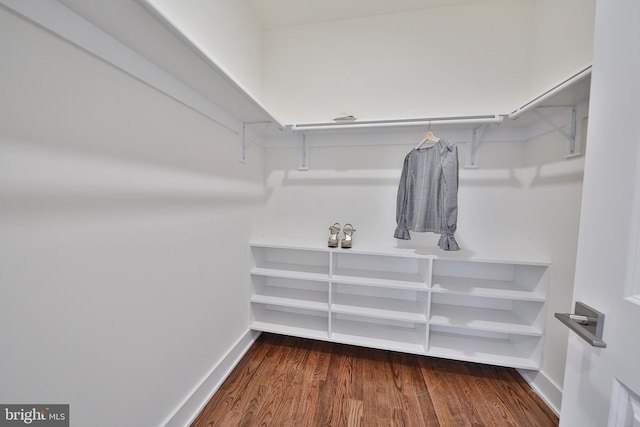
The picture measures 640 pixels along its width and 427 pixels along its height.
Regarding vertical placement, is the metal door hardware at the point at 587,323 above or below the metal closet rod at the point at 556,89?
below

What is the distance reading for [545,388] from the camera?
1372mm

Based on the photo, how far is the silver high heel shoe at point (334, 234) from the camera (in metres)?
1.70

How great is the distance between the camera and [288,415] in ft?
4.07

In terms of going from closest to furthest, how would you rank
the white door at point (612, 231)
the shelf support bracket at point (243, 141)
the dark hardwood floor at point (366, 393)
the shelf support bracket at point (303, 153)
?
the white door at point (612, 231), the dark hardwood floor at point (366, 393), the shelf support bracket at point (243, 141), the shelf support bracket at point (303, 153)

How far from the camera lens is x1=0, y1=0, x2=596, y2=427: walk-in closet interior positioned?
0.66 meters

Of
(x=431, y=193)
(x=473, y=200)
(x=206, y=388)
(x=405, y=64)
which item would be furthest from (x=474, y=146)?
(x=206, y=388)

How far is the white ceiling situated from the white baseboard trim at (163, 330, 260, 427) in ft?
8.52

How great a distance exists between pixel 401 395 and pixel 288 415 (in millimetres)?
707

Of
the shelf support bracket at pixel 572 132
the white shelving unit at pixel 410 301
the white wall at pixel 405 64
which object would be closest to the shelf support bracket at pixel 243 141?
the white wall at pixel 405 64

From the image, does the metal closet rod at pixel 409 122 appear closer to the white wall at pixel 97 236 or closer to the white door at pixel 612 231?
the white wall at pixel 97 236

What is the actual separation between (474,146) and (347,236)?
1.19 m

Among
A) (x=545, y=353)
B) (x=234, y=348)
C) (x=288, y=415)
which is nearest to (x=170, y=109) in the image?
(x=234, y=348)

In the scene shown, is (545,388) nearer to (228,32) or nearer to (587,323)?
(587,323)

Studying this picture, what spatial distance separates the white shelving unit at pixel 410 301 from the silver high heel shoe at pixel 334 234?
52 millimetres
